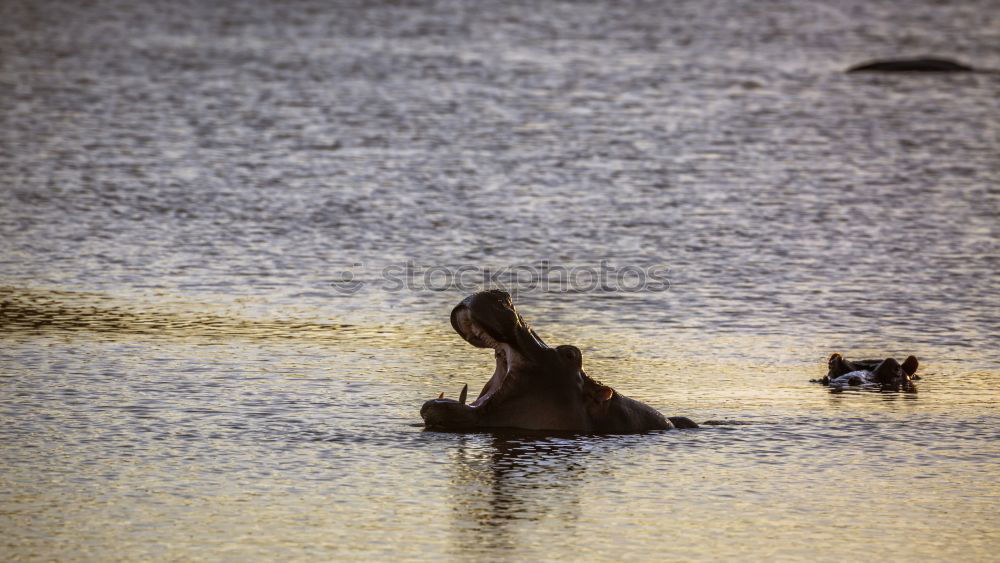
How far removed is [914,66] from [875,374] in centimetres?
2229

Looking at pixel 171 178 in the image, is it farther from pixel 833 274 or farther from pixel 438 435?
pixel 438 435

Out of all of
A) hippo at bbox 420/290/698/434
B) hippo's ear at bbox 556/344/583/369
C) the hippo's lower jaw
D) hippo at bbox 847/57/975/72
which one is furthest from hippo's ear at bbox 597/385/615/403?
hippo at bbox 847/57/975/72

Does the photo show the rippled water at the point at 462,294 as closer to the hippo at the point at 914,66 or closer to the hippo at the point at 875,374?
the hippo at the point at 875,374

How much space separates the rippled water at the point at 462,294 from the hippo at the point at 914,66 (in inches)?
36.3

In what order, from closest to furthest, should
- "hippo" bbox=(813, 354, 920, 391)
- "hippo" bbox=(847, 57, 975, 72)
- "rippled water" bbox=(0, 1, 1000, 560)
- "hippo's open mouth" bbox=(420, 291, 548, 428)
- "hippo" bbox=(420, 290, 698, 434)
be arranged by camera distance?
1. "rippled water" bbox=(0, 1, 1000, 560)
2. "hippo's open mouth" bbox=(420, 291, 548, 428)
3. "hippo" bbox=(420, 290, 698, 434)
4. "hippo" bbox=(813, 354, 920, 391)
5. "hippo" bbox=(847, 57, 975, 72)

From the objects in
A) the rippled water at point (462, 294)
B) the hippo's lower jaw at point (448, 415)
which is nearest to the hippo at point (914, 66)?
the rippled water at point (462, 294)

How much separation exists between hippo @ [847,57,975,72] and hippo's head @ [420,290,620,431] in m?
24.0

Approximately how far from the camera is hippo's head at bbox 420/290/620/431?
357 inches

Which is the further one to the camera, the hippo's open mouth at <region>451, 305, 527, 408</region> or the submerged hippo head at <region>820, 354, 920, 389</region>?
the submerged hippo head at <region>820, 354, 920, 389</region>

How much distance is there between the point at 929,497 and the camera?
320 inches

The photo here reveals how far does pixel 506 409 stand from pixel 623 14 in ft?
118

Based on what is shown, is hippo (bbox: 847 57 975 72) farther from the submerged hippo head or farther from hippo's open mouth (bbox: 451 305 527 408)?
hippo's open mouth (bbox: 451 305 527 408)

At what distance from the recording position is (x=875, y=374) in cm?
1062

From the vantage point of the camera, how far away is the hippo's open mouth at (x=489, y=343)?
885 cm
